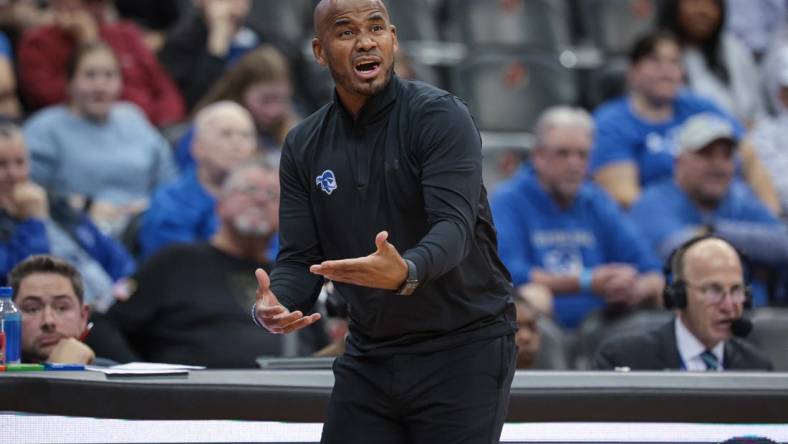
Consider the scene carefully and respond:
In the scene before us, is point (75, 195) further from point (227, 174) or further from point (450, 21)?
point (450, 21)

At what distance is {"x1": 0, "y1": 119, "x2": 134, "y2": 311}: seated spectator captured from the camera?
5.64 m

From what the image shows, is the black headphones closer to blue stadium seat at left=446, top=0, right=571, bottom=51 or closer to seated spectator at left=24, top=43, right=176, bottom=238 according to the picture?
seated spectator at left=24, top=43, right=176, bottom=238

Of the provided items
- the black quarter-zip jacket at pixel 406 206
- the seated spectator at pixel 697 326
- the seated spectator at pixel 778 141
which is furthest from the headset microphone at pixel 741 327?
the seated spectator at pixel 778 141

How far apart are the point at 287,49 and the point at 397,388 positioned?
5.46 meters

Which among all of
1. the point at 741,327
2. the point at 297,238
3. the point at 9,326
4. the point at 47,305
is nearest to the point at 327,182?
the point at 297,238

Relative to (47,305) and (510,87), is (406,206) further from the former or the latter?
(510,87)

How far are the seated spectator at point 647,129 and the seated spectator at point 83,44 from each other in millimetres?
2502

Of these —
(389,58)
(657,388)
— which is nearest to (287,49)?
(657,388)

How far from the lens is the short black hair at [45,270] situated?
4.41 meters

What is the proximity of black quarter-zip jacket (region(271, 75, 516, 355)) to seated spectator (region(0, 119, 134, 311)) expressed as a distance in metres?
2.94

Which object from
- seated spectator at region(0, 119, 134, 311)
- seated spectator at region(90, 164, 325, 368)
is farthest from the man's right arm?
seated spectator at region(0, 119, 134, 311)

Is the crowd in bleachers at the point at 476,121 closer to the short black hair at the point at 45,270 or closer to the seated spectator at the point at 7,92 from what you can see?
the seated spectator at the point at 7,92

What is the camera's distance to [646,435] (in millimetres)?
3744

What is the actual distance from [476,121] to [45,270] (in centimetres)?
273
